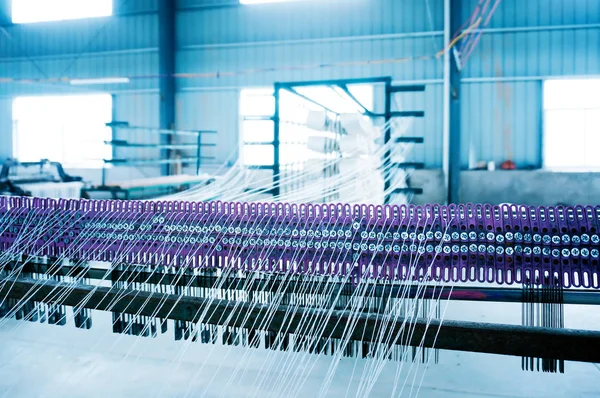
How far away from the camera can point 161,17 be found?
9.36 metres

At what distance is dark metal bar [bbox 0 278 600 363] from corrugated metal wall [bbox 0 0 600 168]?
279 inches

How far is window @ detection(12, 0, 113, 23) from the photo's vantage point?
10.1 m

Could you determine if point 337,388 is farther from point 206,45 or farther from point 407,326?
point 206,45

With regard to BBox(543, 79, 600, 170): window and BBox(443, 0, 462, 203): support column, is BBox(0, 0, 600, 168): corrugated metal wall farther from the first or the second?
BBox(443, 0, 462, 203): support column

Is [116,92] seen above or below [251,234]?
above

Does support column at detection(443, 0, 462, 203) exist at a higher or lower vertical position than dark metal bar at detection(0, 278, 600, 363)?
higher

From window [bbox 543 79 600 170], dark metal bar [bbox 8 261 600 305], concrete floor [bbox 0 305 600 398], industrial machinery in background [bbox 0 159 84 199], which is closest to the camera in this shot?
dark metal bar [bbox 8 261 600 305]

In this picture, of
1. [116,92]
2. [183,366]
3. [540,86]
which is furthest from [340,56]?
[183,366]

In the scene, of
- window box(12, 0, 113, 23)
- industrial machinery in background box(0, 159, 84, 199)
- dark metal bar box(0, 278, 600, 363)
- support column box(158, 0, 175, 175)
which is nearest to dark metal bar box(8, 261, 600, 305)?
dark metal bar box(0, 278, 600, 363)

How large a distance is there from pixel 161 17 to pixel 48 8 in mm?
3104

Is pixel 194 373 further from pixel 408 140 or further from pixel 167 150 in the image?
pixel 167 150

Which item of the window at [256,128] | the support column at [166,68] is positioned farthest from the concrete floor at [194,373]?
the support column at [166,68]

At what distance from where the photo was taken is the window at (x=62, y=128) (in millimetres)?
10031

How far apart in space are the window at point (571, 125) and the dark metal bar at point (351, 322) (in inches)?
288
